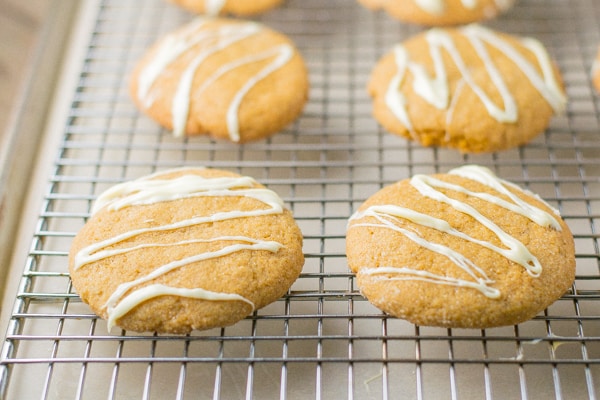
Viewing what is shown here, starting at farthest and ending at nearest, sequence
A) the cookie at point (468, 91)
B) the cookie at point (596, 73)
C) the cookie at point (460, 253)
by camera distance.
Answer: the cookie at point (596, 73) < the cookie at point (468, 91) < the cookie at point (460, 253)

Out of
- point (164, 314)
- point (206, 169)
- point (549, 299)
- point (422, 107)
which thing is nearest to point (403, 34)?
point (422, 107)

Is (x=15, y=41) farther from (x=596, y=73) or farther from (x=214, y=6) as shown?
(x=596, y=73)

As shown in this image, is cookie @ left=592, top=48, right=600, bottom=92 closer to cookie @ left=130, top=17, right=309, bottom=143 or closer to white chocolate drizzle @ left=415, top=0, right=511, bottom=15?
white chocolate drizzle @ left=415, top=0, right=511, bottom=15

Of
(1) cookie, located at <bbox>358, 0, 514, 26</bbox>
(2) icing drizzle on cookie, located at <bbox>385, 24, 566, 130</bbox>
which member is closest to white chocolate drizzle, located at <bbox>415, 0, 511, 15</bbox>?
(1) cookie, located at <bbox>358, 0, 514, 26</bbox>

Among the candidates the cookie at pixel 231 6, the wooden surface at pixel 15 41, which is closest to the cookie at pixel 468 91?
the cookie at pixel 231 6

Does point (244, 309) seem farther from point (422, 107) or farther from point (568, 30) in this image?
point (568, 30)

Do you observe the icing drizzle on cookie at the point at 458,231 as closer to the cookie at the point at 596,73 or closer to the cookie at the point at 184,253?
the cookie at the point at 184,253
